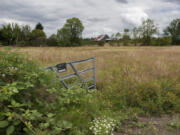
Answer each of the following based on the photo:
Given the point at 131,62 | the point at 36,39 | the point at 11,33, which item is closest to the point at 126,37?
the point at 36,39

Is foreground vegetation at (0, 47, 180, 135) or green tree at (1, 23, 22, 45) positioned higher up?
green tree at (1, 23, 22, 45)

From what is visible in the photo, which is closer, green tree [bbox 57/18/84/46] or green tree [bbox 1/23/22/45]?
green tree [bbox 1/23/22/45]

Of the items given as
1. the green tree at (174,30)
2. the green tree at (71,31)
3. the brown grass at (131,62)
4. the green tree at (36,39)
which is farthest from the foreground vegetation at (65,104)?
the green tree at (174,30)

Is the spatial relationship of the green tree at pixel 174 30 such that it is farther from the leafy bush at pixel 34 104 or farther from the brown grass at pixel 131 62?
the leafy bush at pixel 34 104

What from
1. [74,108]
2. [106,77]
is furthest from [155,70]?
[74,108]

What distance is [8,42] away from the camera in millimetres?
3191

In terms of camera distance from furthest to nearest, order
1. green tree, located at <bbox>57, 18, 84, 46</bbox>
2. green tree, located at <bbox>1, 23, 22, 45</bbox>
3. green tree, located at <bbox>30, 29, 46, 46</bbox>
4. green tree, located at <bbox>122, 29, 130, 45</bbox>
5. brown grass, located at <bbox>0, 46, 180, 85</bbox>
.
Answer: green tree, located at <bbox>122, 29, 130, 45</bbox>
green tree, located at <bbox>57, 18, 84, 46</bbox>
brown grass, located at <bbox>0, 46, 180, 85</bbox>
green tree, located at <bbox>30, 29, 46, 46</bbox>
green tree, located at <bbox>1, 23, 22, 45</bbox>

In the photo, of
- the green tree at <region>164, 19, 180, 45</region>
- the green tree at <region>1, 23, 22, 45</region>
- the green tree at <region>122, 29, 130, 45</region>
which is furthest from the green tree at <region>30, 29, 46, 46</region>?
the green tree at <region>164, 19, 180, 45</region>

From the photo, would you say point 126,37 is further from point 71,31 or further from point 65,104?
point 65,104

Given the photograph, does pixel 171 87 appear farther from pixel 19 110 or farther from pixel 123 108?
pixel 19 110

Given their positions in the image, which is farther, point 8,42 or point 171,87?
point 171,87

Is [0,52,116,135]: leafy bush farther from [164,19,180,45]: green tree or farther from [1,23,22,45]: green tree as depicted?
[164,19,180,45]: green tree

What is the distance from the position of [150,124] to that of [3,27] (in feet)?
12.8

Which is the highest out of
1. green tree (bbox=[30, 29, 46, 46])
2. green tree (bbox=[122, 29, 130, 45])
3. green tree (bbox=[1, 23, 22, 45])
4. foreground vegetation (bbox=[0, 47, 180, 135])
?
green tree (bbox=[122, 29, 130, 45])
